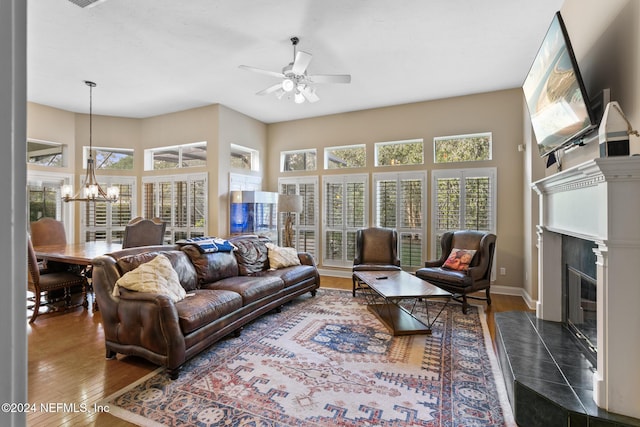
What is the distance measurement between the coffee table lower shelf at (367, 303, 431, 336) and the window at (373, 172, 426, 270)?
165 cm

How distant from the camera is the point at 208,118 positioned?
18.7ft

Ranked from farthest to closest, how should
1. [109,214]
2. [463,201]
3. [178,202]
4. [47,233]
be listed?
[109,214] < [178,202] < [463,201] < [47,233]

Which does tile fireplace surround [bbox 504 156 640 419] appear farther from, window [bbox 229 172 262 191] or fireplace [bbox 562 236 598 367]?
window [bbox 229 172 262 191]

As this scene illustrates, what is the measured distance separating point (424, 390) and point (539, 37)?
→ 12.4 feet

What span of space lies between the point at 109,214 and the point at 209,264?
4.07m

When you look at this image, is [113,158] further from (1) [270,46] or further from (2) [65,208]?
(1) [270,46]

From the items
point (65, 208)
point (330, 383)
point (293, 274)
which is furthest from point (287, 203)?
point (65, 208)

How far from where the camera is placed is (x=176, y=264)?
3.29 m

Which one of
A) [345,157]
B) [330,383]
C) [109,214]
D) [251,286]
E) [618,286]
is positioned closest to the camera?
[618,286]

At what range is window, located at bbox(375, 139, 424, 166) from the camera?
5.61 metres

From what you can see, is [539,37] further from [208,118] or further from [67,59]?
[67,59]

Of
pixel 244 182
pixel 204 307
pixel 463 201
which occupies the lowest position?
pixel 204 307

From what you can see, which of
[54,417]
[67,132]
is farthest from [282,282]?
[67,132]

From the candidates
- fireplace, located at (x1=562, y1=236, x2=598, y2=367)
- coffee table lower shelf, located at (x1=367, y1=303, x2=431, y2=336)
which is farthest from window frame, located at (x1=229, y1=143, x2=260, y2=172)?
fireplace, located at (x1=562, y1=236, x2=598, y2=367)
